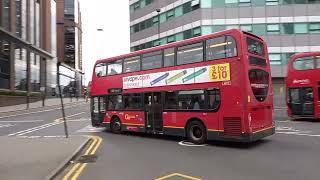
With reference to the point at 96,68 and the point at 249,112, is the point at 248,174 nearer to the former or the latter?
the point at 249,112

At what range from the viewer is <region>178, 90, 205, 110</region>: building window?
16.2 m

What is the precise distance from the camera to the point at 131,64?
2008 cm

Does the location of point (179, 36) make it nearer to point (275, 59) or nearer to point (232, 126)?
point (275, 59)

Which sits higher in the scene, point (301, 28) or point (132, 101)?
point (301, 28)

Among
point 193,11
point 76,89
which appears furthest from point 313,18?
point 76,89

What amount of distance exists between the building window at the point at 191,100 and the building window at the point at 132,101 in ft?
9.32

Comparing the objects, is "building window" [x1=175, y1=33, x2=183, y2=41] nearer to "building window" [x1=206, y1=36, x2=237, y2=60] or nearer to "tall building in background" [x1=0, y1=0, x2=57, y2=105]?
"tall building in background" [x1=0, y1=0, x2=57, y2=105]

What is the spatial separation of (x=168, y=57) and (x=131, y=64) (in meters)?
2.82

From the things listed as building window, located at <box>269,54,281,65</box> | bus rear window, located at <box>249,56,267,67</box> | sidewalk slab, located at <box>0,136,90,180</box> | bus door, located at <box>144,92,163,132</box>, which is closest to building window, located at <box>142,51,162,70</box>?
bus door, located at <box>144,92,163,132</box>

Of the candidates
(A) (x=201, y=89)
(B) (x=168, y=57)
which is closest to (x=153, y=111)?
(B) (x=168, y=57)

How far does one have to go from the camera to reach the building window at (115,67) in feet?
68.9

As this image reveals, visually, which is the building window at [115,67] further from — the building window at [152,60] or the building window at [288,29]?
the building window at [288,29]

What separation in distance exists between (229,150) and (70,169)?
18.4 feet

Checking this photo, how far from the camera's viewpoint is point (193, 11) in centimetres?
5331
